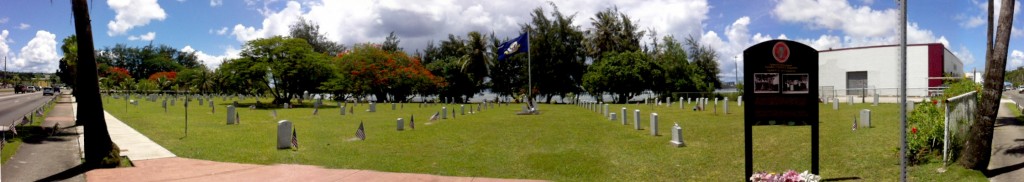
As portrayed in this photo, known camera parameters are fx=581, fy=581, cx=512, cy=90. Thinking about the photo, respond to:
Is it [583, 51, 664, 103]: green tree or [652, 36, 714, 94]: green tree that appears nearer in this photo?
[583, 51, 664, 103]: green tree

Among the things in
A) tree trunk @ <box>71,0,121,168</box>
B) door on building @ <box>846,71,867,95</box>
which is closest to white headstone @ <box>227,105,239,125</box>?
tree trunk @ <box>71,0,121,168</box>

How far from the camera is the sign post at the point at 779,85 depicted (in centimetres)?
793

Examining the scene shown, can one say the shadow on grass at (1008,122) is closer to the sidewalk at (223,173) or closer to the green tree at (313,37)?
the sidewalk at (223,173)

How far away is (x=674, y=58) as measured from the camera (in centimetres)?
5591

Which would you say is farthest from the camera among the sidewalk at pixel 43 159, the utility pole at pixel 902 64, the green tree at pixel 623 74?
the green tree at pixel 623 74

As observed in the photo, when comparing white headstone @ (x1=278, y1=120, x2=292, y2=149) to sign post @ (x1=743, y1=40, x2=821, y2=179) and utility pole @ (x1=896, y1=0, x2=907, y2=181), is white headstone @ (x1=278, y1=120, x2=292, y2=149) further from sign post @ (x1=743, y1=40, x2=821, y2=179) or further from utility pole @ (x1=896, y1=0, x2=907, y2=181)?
utility pole @ (x1=896, y1=0, x2=907, y2=181)

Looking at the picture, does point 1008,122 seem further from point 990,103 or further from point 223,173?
point 223,173

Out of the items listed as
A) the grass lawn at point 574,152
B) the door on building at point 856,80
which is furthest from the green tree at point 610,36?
the grass lawn at point 574,152

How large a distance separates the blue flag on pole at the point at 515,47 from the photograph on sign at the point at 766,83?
26.2 metres

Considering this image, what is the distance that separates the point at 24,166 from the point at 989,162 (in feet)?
52.9

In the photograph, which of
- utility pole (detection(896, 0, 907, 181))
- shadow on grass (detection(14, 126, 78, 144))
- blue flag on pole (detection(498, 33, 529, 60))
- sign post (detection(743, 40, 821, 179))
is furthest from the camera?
blue flag on pole (detection(498, 33, 529, 60))

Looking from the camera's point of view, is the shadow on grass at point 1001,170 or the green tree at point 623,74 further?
the green tree at point 623,74

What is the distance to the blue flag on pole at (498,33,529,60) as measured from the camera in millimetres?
34688

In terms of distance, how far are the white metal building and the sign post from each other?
3907cm
